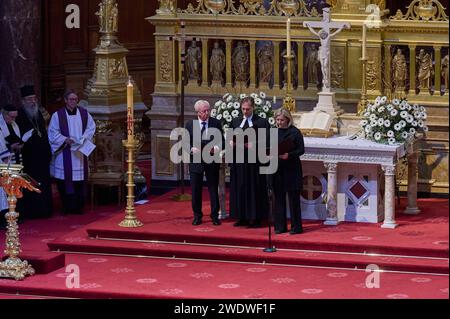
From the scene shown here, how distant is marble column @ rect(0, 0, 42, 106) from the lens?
770 inches

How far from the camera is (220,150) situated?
54.9 feet

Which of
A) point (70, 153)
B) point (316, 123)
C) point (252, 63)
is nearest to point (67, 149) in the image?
point (70, 153)

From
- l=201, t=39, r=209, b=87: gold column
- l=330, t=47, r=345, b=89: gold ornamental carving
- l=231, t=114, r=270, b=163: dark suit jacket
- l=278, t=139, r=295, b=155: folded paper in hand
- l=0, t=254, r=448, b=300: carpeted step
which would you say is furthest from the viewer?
l=201, t=39, r=209, b=87: gold column

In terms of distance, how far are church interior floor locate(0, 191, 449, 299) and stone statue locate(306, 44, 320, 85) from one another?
237cm

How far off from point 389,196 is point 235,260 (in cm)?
192

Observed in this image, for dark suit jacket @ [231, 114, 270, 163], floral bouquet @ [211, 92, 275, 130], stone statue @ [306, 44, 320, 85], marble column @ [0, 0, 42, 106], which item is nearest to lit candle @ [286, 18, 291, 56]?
floral bouquet @ [211, 92, 275, 130]

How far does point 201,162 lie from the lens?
55.1ft

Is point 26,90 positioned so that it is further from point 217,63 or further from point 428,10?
point 428,10

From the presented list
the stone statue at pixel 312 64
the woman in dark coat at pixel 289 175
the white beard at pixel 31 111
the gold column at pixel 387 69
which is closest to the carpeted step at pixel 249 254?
the woman in dark coat at pixel 289 175

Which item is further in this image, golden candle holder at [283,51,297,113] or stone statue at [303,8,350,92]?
golden candle holder at [283,51,297,113]

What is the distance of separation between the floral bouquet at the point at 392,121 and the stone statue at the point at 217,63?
2.69m

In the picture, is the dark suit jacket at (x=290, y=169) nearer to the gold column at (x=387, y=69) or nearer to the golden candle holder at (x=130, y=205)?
the golden candle holder at (x=130, y=205)

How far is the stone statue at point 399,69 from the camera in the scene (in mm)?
18062

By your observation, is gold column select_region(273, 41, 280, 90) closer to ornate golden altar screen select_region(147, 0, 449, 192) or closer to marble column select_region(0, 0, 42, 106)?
ornate golden altar screen select_region(147, 0, 449, 192)
